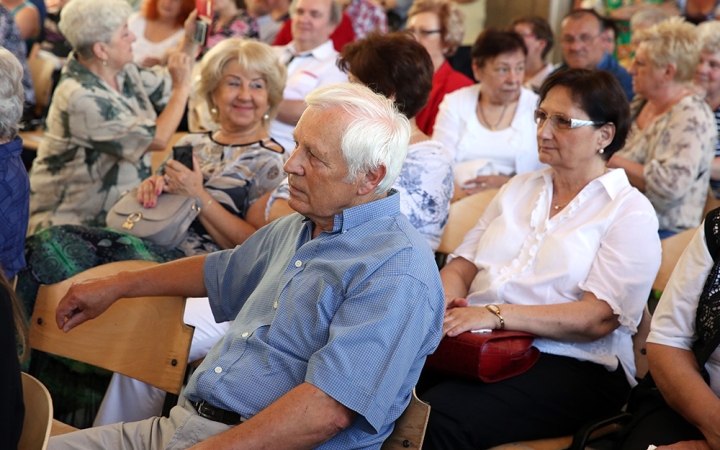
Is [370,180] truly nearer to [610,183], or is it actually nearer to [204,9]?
[610,183]

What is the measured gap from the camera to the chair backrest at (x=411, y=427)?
5.26 ft

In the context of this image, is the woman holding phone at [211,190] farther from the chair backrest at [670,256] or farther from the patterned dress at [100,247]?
the chair backrest at [670,256]

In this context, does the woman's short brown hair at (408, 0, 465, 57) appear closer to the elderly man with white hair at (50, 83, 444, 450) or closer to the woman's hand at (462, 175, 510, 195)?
the woman's hand at (462, 175, 510, 195)

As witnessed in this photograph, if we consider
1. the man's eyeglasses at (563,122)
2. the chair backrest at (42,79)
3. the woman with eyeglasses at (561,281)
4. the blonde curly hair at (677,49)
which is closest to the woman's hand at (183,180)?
the woman with eyeglasses at (561,281)

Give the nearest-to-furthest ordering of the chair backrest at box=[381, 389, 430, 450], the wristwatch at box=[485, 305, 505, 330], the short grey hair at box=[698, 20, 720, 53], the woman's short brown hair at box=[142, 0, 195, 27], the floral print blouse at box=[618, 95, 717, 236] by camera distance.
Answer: the chair backrest at box=[381, 389, 430, 450] → the wristwatch at box=[485, 305, 505, 330] → the floral print blouse at box=[618, 95, 717, 236] → the short grey hair at box=[698, 20, 720, 53] → the woman's short brown hair at box=[142, 0, 195, 27]

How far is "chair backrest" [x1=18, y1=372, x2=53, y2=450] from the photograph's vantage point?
1.46 meters

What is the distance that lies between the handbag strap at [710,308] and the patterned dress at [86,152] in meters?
2.31

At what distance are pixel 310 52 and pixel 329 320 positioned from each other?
3.03 m

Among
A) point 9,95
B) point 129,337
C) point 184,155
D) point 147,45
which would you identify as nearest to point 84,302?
point 129,337

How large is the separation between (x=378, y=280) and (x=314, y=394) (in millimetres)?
260

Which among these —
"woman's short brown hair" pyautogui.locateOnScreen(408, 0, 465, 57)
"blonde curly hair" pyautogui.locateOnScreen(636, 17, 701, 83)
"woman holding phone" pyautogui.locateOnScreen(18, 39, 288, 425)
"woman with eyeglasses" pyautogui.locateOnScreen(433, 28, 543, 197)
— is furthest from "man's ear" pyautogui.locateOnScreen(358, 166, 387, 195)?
"woman's short brown hair" pyautogui.locateOnScreen(408, 0, 465, 57)

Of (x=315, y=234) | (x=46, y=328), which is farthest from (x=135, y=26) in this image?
(x=315, y=234)

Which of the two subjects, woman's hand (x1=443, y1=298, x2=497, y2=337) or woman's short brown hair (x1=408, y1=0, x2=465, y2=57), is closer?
woman's hand (x1=443, y1=298, x2=497, y2=337)

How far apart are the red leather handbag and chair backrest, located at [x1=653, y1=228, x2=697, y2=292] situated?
69cm
